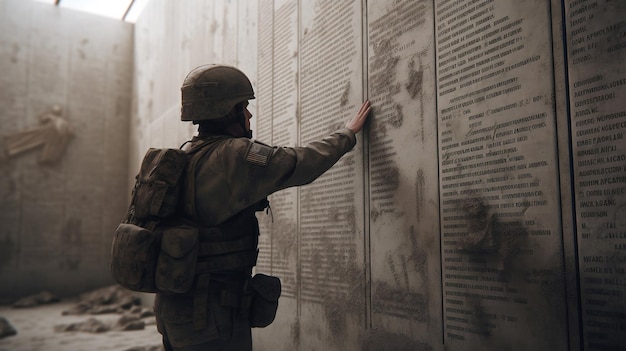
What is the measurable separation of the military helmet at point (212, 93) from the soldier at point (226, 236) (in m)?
0.16

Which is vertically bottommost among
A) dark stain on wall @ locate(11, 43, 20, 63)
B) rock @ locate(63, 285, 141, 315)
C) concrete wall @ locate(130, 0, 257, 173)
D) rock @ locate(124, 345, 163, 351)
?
rock @ locate(63, 285, 141, 315)

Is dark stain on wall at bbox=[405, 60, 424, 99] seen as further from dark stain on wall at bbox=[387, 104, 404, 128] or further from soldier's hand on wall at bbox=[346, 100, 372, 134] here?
soldier's hand on wall at bbox=[346, 100, 372, 134]

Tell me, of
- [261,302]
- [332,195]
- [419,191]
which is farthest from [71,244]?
[419,191]

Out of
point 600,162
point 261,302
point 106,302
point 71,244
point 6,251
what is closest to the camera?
point 600,162

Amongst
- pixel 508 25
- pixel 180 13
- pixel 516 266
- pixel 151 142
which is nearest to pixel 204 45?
pixel 180 13

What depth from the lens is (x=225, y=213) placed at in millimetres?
2369

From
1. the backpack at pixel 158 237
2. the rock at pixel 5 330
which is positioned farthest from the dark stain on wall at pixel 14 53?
the backpack at pixel 158 237

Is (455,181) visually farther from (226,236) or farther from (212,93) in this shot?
(212,93)

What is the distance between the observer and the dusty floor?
5074 millimetres

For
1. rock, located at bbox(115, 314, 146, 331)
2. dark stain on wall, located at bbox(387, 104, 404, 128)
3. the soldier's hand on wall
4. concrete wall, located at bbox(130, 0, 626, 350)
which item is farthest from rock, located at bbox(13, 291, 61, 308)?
dark stain on wall, located at bbox(387, 104, 404, 128)

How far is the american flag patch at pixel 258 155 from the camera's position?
2.32 metres

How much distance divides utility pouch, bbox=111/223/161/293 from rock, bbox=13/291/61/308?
7.16m

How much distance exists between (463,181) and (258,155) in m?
1.04

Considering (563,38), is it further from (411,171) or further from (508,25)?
(411,171)
